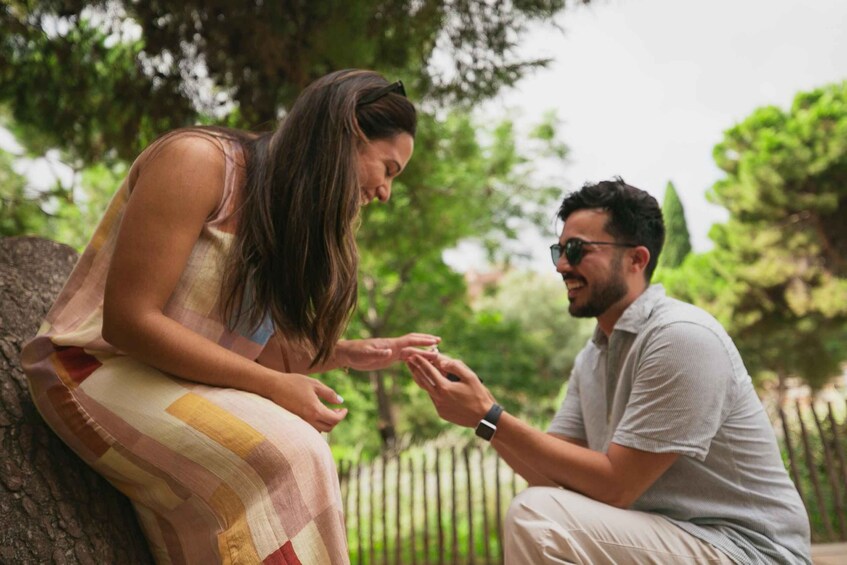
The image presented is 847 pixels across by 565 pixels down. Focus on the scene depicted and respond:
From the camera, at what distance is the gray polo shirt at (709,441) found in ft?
6.84

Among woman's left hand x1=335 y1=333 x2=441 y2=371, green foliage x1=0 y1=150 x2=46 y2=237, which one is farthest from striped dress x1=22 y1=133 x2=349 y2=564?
green foliage x1=0 y1=150 x2=46 y2=237

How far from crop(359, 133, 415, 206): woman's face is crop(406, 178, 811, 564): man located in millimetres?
547

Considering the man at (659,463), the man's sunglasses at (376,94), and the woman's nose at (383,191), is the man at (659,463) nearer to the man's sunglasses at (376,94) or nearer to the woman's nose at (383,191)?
the woman's nose at (383,191)

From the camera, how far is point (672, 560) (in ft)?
6.65

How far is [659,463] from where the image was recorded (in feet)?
6.86

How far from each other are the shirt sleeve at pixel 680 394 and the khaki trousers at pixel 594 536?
222 millimetres

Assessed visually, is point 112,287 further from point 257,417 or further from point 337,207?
point 337,207

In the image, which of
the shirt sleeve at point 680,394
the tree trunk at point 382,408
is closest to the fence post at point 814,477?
the shirt sleeve at point 680,394

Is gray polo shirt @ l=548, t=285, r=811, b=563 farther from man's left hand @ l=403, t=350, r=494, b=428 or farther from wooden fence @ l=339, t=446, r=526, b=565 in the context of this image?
wooden fence @ l=339, t=446, r=526, b=565

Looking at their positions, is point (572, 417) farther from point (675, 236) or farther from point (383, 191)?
point (675, 236)

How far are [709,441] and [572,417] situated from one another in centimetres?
78

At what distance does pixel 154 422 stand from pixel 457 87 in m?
4.60

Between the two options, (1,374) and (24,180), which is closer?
(1,374)

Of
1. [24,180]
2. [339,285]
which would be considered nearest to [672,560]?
[339,285]
